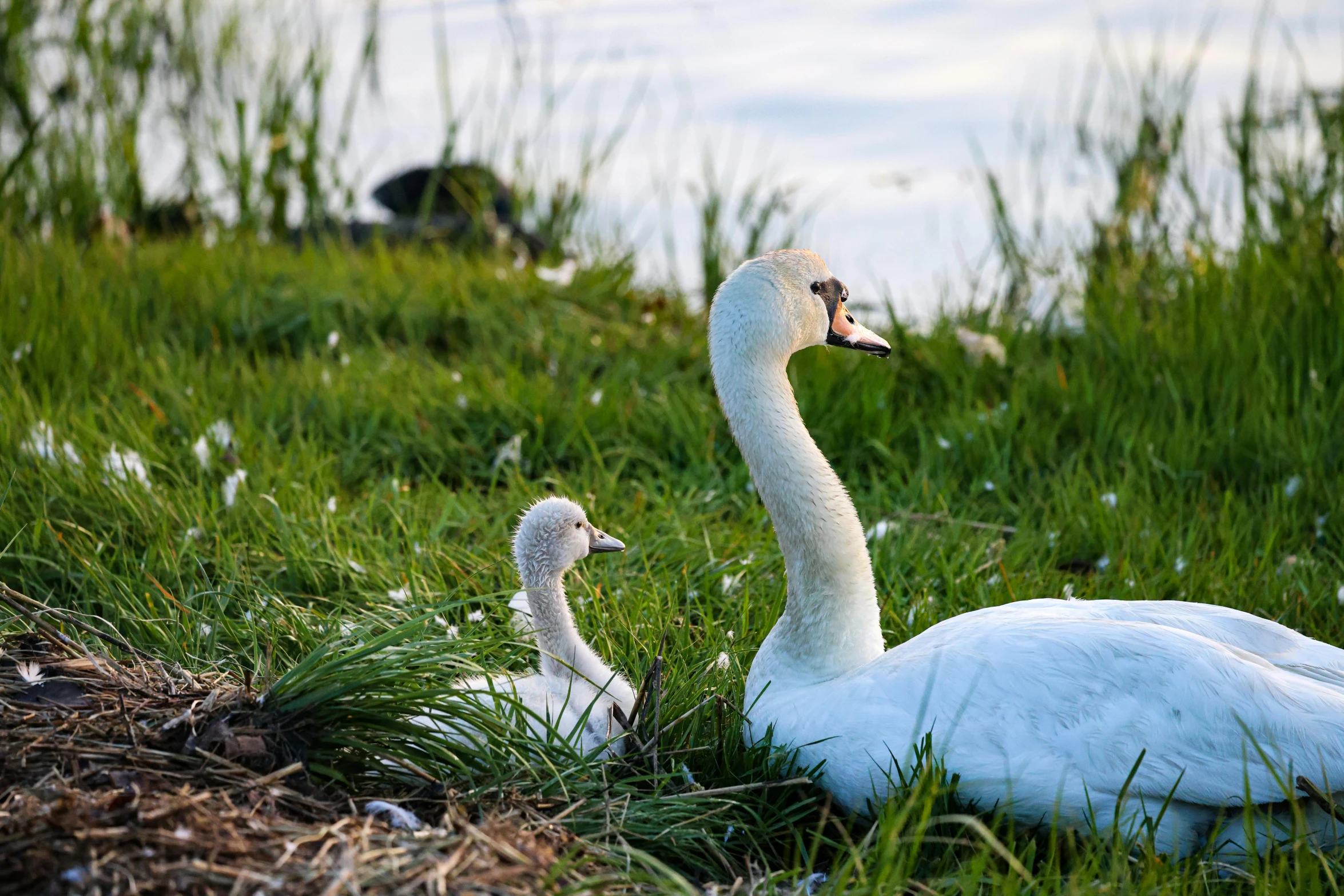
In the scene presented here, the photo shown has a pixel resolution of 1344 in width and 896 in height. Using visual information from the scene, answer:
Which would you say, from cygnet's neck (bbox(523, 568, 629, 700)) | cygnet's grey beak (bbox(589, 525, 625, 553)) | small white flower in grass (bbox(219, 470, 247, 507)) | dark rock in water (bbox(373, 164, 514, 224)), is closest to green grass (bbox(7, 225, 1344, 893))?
small white flower in grass (bbox(219, 470, 247, 507))

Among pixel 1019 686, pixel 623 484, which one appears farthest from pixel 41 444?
pixel 1019 686

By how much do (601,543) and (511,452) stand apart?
155 centimetres

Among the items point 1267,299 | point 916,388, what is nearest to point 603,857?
point 916,388

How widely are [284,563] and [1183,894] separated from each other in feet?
9.16

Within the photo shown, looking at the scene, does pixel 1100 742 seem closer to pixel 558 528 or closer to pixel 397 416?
pixel 558 528

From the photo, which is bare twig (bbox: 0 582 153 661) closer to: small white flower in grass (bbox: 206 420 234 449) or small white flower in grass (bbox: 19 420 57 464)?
small white flower in grass (bbox: 19 420 57 464)

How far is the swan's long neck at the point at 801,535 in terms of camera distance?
10.1ft

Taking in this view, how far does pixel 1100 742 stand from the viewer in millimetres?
2656

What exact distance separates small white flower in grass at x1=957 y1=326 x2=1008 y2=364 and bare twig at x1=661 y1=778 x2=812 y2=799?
10.5ft

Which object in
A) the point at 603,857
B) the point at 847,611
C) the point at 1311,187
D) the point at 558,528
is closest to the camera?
the point at 603,857

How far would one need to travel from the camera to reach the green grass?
2.75m

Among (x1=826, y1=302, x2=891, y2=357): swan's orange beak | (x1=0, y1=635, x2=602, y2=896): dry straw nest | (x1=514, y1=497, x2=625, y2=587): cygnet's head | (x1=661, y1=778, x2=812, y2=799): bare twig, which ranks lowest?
(x1=661, y1=778, x2=812, y2=799): bare twig

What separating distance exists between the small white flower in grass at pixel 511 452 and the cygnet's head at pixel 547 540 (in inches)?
56.8

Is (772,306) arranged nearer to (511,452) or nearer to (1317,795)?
(1317,795)
